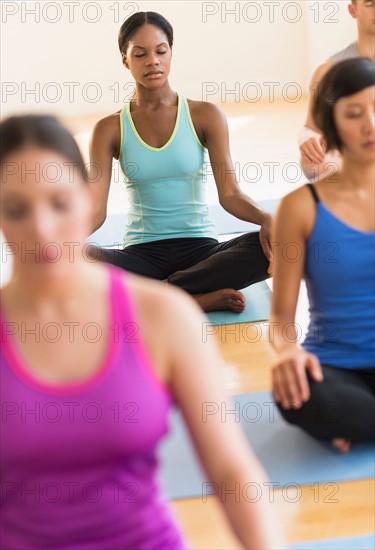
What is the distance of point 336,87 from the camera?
7.14 feet

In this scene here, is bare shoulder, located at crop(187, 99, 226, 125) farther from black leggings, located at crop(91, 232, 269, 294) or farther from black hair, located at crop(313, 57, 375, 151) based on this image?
black hair, located at crop(313, 57, 375, 151)

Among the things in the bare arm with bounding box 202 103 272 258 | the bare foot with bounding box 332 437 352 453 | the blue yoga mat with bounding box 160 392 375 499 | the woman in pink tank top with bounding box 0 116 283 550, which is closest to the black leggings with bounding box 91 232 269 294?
the bare arm with bounding box 202 103 272 258

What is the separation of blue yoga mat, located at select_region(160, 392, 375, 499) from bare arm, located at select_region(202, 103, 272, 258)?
0.95 metres

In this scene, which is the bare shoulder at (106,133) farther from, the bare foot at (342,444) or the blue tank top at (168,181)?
the bare foot at (342,444)

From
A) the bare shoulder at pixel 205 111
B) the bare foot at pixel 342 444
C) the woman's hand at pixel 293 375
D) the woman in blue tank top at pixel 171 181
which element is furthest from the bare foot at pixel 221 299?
the woman's hand at pixel 293 375

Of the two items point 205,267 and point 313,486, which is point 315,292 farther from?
point 205,267

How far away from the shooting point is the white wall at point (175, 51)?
29.8 ft

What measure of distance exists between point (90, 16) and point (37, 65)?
662 mm

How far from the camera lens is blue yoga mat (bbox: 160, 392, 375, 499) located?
88.1 inches

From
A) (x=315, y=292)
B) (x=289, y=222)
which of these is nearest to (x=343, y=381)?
(x=315, y=292)

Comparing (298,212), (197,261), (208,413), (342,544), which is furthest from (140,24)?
(208,413)

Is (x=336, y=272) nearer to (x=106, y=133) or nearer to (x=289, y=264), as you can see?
(x=289, y=264)

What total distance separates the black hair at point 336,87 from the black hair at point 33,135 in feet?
3.70

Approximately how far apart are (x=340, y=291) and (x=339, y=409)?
262mm
